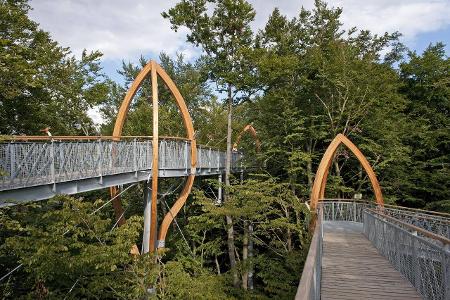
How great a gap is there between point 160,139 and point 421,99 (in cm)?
2021

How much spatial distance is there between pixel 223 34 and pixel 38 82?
30.2 feet

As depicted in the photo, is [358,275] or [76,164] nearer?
[358,275]

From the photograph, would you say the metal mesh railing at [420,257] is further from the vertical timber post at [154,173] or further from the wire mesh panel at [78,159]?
the vertical timber post at [154,173]

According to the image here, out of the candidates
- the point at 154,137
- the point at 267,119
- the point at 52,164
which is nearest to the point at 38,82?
the point at 154,137

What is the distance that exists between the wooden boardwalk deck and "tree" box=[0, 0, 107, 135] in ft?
37.9

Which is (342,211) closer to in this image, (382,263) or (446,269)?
(382,263)

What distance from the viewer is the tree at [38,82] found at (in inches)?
549

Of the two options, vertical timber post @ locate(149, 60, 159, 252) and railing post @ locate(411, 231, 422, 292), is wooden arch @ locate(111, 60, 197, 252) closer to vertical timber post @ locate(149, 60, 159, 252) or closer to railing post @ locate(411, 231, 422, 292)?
vertical timber post @ locate(149, 60, 159, 252)

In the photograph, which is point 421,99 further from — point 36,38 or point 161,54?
point 161,54

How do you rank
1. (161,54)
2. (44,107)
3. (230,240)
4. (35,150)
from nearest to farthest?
(35,150)
(230,240)
(44,107)
(161,54)

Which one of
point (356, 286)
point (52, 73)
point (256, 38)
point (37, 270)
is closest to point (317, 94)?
point (256, 38)

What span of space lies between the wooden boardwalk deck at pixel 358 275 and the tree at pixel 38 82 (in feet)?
37.9

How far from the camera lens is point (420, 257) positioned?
19.6 ft

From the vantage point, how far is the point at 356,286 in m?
6.41
